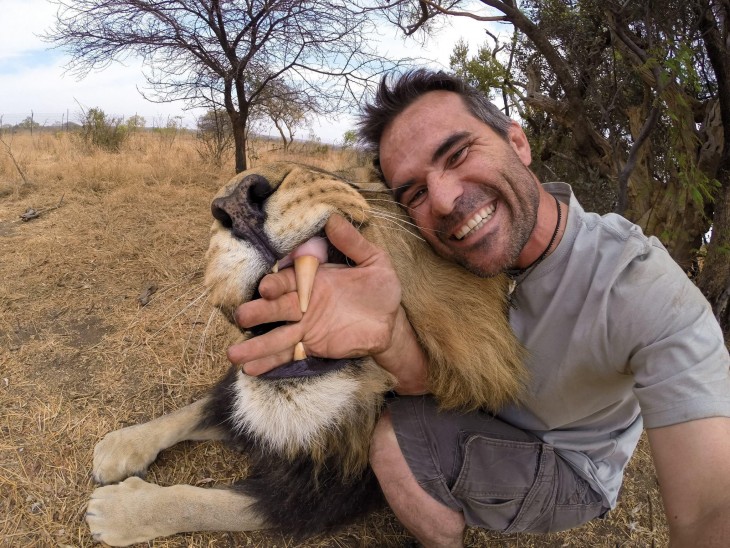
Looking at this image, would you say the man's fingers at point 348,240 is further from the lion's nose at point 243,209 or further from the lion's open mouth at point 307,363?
the lion's nose at point 243,209

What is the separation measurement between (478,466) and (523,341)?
49 centimetres

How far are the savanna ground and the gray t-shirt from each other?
2.32 ft

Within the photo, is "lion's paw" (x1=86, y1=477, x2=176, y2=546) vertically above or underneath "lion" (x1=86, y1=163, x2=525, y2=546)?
underneath

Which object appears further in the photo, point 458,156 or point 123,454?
point 123,454

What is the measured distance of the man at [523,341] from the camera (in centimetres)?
137

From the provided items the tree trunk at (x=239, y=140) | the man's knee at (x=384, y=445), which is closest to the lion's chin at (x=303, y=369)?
the man's knee at (x=384, y=445)

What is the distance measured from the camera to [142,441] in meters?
2.33

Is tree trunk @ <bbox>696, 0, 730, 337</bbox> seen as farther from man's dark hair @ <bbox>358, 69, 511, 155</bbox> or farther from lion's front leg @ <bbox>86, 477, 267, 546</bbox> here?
lion's front leg @ <bbox>86, 477, 267, 546</bbox>

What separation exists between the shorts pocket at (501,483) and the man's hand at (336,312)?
24.3 inches

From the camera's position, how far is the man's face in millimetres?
1755

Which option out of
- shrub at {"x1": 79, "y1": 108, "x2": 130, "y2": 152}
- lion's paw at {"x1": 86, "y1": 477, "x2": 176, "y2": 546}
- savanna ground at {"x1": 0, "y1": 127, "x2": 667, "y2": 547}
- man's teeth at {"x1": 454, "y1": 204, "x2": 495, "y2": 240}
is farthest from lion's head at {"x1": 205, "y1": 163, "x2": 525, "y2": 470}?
shrub at {"x1": 79, "y1": 108, "x2": 130, "y2": 152}

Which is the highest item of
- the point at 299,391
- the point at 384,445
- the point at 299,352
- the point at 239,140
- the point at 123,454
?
the point at 239,140

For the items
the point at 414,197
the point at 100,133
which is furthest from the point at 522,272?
the point at 100,133

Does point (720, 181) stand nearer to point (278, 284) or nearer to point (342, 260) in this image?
point (342, 260)
